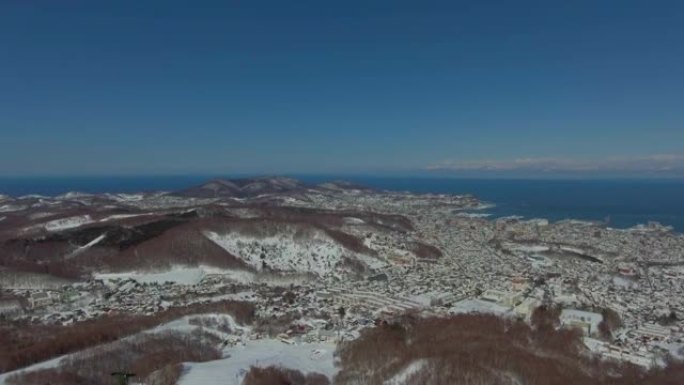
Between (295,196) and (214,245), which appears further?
(295,196)

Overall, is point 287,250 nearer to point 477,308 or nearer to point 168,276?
point 168,276

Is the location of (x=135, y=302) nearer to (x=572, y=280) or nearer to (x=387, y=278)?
(x=387, y=278)

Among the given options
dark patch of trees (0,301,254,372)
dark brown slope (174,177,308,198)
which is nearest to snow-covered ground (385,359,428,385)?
dark patch of trees (0,301,254,372)

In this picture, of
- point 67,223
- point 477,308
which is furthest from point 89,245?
point 477,308

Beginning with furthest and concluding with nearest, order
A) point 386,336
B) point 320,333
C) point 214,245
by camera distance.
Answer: point 214,245 < point 320,333 < point 386,336

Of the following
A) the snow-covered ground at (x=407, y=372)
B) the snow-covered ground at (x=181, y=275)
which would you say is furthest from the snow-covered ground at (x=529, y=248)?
the snow-covered ground at (x=407, y=372)

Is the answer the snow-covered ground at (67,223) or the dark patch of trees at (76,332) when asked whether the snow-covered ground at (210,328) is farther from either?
the snow-covered ground at (67,223)

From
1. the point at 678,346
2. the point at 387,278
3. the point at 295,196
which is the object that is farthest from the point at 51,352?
the point at 295,196

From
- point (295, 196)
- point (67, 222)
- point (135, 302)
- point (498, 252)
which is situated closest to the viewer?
point (135, 302)
